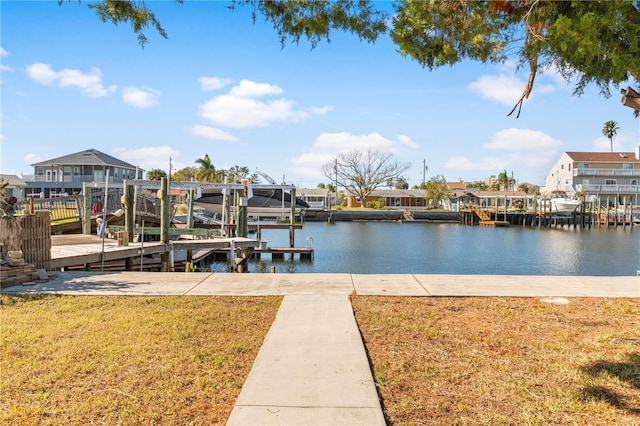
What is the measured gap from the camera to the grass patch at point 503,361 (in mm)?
4082

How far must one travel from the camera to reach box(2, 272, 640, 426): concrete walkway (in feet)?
13.3

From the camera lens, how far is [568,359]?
539 cm

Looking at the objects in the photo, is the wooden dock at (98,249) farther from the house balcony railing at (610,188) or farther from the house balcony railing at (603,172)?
the house balcony railing at (603,172)

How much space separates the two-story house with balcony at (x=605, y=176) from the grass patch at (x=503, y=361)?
231 ft

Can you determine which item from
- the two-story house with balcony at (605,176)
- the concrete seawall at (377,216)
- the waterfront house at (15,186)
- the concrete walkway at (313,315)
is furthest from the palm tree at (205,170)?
the concrete walkway at (313,315)

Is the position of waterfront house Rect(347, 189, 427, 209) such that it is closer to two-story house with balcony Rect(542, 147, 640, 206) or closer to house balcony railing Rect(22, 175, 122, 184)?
two-story house with balcony Rect(542, 147, 640, 206)

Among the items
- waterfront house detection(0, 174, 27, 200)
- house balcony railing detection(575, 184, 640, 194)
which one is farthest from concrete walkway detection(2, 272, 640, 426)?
house balcony railing detection(575, 184, 640, 194)

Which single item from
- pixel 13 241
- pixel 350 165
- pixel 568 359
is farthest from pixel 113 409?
pixel 350 165

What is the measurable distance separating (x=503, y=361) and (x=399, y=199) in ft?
276

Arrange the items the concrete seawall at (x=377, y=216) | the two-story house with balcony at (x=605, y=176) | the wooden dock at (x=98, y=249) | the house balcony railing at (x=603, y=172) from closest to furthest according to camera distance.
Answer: the wooden dock at (x=98, y=249), the concrete seawall at (x=377, y=216), the two-story house with balcony at (x=605, y=176), the house balcony railing at (x=603, y=172)

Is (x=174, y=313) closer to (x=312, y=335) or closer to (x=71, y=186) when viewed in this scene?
(x=312, y=335)

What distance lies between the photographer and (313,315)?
7184 mm

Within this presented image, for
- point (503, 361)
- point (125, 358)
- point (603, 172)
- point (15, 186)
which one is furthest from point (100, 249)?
point (603, 172)

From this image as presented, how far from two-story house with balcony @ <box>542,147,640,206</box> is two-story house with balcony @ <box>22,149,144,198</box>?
6157 centimetres
